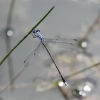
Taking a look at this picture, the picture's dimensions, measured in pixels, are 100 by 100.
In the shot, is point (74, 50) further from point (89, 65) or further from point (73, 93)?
point (73, 93)

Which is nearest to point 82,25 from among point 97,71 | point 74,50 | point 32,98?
point 74,50

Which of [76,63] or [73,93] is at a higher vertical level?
[76,63]

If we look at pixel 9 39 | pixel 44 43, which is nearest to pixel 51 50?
pixel 44 43

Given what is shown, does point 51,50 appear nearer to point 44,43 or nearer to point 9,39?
point 44,43

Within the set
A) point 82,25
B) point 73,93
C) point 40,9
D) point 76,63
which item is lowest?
point 73,93

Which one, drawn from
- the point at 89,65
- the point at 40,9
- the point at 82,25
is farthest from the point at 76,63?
the point at 40,9

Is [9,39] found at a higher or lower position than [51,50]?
higher
